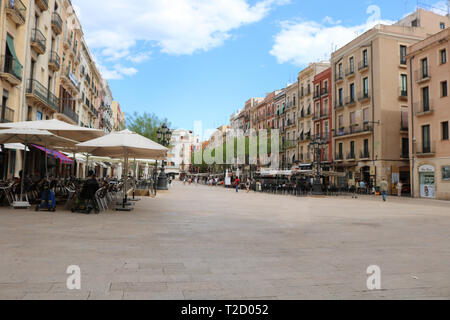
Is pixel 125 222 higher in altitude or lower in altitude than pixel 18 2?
lower

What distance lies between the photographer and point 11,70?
1947 centimetres

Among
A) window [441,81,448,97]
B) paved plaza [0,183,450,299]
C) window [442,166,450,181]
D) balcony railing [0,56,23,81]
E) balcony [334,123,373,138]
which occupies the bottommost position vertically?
paved plaza [0,183,450,299]

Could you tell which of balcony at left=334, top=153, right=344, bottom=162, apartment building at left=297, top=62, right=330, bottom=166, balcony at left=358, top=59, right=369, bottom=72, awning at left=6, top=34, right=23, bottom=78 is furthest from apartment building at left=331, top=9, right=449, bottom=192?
awning at left=6, top=34, right=23, bottom=78

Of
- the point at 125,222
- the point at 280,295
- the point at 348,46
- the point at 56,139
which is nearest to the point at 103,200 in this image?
the point at 56,139

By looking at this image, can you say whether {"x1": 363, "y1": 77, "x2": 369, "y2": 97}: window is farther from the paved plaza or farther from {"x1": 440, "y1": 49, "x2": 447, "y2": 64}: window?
the paved plaza

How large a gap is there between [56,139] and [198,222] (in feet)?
18.3

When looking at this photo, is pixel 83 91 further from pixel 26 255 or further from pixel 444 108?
pixel 26 255

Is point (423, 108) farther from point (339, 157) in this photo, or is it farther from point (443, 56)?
point (339, 157)

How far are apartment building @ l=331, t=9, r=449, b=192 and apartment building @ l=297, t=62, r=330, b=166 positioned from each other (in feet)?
27.5

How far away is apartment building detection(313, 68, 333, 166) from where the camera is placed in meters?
42.0

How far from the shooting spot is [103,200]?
39.8 feet

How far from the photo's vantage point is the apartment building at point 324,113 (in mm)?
41969

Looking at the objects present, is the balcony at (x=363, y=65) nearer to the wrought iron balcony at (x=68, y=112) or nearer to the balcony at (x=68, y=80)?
the balcony at (x=68, y=80)

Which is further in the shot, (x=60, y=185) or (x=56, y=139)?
(x=60, y=185)
